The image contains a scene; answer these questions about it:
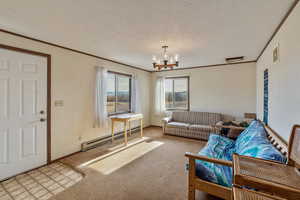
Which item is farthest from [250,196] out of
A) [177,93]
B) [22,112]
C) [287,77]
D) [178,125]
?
[177,93]

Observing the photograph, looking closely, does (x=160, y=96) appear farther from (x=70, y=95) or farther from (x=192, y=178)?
(x=192, y=178)

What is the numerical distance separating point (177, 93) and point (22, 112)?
461cm

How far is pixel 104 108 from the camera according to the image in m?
3.78

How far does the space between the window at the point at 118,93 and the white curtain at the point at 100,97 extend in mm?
424

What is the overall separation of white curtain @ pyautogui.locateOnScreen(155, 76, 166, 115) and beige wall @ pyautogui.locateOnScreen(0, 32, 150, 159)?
98.2 inches

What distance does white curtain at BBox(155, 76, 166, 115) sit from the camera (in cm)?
566

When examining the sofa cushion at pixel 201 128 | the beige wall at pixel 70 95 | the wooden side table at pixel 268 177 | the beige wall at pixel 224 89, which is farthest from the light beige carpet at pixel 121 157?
the beige wall at pixel 224 89

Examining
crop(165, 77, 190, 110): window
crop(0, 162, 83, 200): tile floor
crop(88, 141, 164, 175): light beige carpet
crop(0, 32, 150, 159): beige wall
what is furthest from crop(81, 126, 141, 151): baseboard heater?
crop(165, 77, 190, 110): window

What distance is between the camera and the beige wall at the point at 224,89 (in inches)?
169

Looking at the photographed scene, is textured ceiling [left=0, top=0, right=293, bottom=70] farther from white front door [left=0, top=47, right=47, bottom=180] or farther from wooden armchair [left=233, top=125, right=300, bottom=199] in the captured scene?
wooden armchair [left=233, top=125, right=300, bottom=199]

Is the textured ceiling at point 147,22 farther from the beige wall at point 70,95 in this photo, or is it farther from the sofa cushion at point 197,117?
the sofa cushion at point 197,117

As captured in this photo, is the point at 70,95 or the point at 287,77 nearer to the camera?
the point at 287,77

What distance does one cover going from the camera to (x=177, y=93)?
5617 millimetres

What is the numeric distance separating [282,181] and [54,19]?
114 inches
